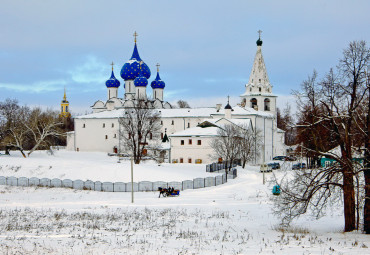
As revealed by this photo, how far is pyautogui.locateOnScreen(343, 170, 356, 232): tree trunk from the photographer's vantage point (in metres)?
18.0

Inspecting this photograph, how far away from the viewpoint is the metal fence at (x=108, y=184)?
40844mm

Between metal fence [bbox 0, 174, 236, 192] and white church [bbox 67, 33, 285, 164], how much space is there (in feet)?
81.0

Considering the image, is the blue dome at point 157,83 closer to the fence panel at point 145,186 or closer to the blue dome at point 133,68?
the blue dome at point 133,68

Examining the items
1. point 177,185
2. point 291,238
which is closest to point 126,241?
point 291,238

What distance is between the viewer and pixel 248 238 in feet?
59.0

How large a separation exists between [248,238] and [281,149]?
7388cm

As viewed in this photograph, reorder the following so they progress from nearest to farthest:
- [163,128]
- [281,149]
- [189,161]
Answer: [189,161], [163,128], [281,149]

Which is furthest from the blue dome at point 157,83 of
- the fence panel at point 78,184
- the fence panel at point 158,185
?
the fence panel at point 158,185

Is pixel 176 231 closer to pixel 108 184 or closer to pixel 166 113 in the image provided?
pixel 108 184

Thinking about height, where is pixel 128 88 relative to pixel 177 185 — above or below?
above

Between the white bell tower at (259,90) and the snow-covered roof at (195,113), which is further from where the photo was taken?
the white bell tower at (259,90)

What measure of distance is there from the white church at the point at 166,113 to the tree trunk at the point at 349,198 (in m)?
48.3

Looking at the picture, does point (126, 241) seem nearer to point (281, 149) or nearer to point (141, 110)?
point (141, 110)

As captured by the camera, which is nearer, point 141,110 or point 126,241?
point 126,241
